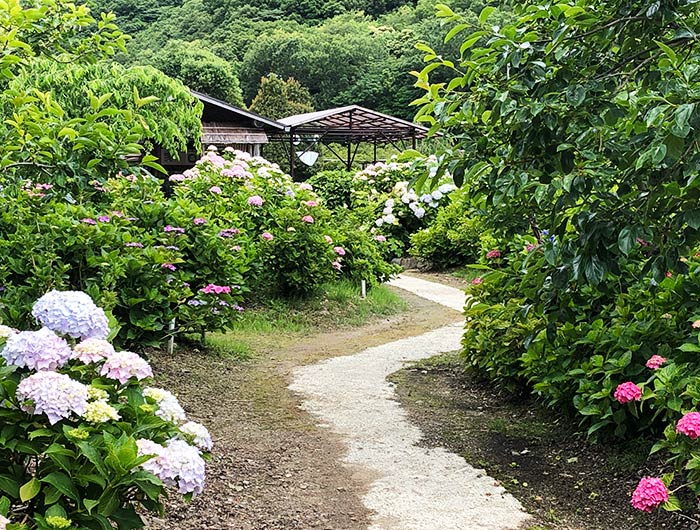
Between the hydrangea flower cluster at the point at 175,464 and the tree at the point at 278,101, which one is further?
the tree at the point at 278,101

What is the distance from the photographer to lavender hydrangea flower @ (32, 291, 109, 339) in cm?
223

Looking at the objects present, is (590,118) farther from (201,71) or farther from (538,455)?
(201,71)

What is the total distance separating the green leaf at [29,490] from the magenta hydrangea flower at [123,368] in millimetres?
324

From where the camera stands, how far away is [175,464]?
6.63 ft

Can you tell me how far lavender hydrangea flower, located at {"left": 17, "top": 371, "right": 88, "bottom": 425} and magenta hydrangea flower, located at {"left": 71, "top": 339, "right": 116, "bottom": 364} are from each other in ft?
0.40

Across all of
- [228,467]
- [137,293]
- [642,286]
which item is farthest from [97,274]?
[642,286]

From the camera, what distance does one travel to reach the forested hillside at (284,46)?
36.2m

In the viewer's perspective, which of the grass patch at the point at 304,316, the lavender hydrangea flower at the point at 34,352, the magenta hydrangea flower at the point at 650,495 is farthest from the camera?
the grass patch at the point at 304,316

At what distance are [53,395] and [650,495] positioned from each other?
6.49ft

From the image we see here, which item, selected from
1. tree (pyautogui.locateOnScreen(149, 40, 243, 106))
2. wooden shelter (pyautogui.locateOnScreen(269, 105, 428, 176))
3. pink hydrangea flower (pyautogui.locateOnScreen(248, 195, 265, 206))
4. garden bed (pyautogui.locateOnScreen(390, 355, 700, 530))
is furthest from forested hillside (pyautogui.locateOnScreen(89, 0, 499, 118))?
garden bed (pyautogui.locateOnScreen(390, 355, 700, 530))

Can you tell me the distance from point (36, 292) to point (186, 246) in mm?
1713

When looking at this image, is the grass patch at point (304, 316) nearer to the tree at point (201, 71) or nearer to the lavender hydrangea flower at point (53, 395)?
the lavender hydrangea flower at point (53, 395)

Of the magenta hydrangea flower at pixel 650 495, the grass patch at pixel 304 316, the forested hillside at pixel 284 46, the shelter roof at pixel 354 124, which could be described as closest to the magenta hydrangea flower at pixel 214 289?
the grass patch at pixel 304 316

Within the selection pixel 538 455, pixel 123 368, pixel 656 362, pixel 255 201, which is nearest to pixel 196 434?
pixel 123 368
